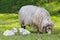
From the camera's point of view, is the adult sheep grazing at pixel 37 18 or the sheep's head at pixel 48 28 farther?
the adult sheep grazing at pixel 37 18

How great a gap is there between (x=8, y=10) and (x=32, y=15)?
17.1 m

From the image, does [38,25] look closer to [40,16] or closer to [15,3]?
[40,16]

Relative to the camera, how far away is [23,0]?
1331 inches

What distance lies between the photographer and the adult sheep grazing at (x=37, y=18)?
14.9 meters

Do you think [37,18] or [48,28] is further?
[37,18]

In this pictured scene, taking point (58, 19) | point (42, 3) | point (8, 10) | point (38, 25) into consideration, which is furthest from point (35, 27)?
point (8, 10)

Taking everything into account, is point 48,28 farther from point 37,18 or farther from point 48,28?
point 37,18

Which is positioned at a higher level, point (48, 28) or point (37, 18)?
point (37, 18)

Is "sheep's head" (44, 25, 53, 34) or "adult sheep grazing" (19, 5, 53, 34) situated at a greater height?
"adult sheep grazing" (19, 5, 53, 34)

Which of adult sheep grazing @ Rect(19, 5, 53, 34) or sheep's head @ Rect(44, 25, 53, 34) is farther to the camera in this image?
adult sheep grazing @ Rect(19, 5, 53, 34)

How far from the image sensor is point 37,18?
15.6 meters

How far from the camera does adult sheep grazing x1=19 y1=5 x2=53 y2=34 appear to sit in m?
14.9

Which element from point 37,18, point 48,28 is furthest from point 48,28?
point 37,18

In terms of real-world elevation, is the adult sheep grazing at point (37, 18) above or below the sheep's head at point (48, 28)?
above
